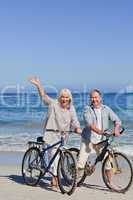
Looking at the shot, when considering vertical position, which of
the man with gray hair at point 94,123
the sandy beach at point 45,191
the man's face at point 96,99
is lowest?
the sandy beach at point 45,191

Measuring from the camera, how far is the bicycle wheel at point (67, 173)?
26.7 feet

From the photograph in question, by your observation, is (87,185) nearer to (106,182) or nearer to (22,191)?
(106,182)

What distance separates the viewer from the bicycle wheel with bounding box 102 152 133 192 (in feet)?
27.0

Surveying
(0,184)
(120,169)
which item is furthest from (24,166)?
(120,169)

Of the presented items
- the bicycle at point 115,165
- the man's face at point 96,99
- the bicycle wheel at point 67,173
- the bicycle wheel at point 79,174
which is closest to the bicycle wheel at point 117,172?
the bicycle at point 115,165

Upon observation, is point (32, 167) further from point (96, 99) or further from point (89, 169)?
point (96, 99)

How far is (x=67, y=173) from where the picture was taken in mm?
8281

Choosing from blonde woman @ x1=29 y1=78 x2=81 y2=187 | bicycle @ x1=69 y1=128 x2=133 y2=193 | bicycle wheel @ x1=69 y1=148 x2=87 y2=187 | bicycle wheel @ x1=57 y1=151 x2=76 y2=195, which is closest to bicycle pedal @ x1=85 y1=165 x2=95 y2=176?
bicycle wheel @ x1=69 y1=148 x2=87 y2=187

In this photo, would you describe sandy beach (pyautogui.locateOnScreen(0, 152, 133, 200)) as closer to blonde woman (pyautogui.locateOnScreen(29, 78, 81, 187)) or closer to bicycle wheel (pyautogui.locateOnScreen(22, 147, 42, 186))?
bicycle wheel (pyautogui.locateOnScreen(22, 147, 42, 186))

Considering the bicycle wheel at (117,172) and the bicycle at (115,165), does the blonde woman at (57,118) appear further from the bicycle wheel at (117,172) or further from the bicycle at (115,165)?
the bicycle wheel at (117,172)

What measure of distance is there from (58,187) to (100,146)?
100 cm

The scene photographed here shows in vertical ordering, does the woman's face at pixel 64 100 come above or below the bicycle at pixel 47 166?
above

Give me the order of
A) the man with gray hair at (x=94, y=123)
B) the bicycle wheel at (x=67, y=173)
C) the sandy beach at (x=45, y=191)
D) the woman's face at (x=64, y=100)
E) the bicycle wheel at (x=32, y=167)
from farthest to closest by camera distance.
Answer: the bicycle wheel at (x=32, y=167)
the woman's face at (x=64, y=100)
the man with gray hair at (x=94, y=123)
the bicycle wheel at (x=67, y=173)
the sandy beach at (x=45, y=191)

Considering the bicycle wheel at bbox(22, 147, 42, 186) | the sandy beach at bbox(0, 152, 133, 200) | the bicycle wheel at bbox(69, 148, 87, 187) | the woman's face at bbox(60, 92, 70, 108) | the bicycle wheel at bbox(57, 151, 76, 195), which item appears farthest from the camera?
the bicycle wheel at bbox(22, 147, 42, 186)
